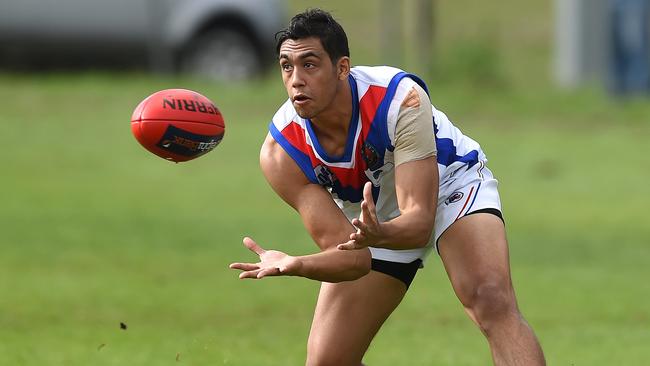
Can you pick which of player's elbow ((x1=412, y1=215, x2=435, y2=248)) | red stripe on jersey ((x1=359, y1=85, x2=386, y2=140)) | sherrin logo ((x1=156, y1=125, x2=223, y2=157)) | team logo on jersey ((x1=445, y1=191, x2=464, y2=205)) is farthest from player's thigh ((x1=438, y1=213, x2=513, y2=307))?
sherrin logo ((x1=156, y1=125, x2=223, y2=157))

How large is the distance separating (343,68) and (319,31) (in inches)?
8.8

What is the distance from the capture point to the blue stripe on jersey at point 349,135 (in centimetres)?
677

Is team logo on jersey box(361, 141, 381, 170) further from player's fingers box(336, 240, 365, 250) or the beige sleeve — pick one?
player's fingers box(336, 240, 365, 250)

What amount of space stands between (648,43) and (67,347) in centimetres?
1500

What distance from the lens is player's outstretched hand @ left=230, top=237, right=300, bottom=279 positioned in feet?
20.1

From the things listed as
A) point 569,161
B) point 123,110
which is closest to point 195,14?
point 123,110

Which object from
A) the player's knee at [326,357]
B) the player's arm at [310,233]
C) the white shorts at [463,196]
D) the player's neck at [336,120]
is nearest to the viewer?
the player's arm at [310,233]

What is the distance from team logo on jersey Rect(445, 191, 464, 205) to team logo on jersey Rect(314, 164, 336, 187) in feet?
1.87

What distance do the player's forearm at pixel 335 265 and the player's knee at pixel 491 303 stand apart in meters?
0.52

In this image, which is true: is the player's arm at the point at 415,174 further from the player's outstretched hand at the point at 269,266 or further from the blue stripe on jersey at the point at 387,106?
the player's outstretched hand at the point at 269,266

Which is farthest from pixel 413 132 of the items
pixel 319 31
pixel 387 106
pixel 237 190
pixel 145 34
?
pixel 145 34

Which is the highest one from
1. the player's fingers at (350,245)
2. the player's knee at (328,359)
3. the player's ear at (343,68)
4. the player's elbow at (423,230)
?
the player's ear at (343,68)

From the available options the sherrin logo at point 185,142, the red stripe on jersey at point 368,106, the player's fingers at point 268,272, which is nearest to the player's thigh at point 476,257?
the red stripe on jersey at point 368,106

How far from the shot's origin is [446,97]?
2245cm
